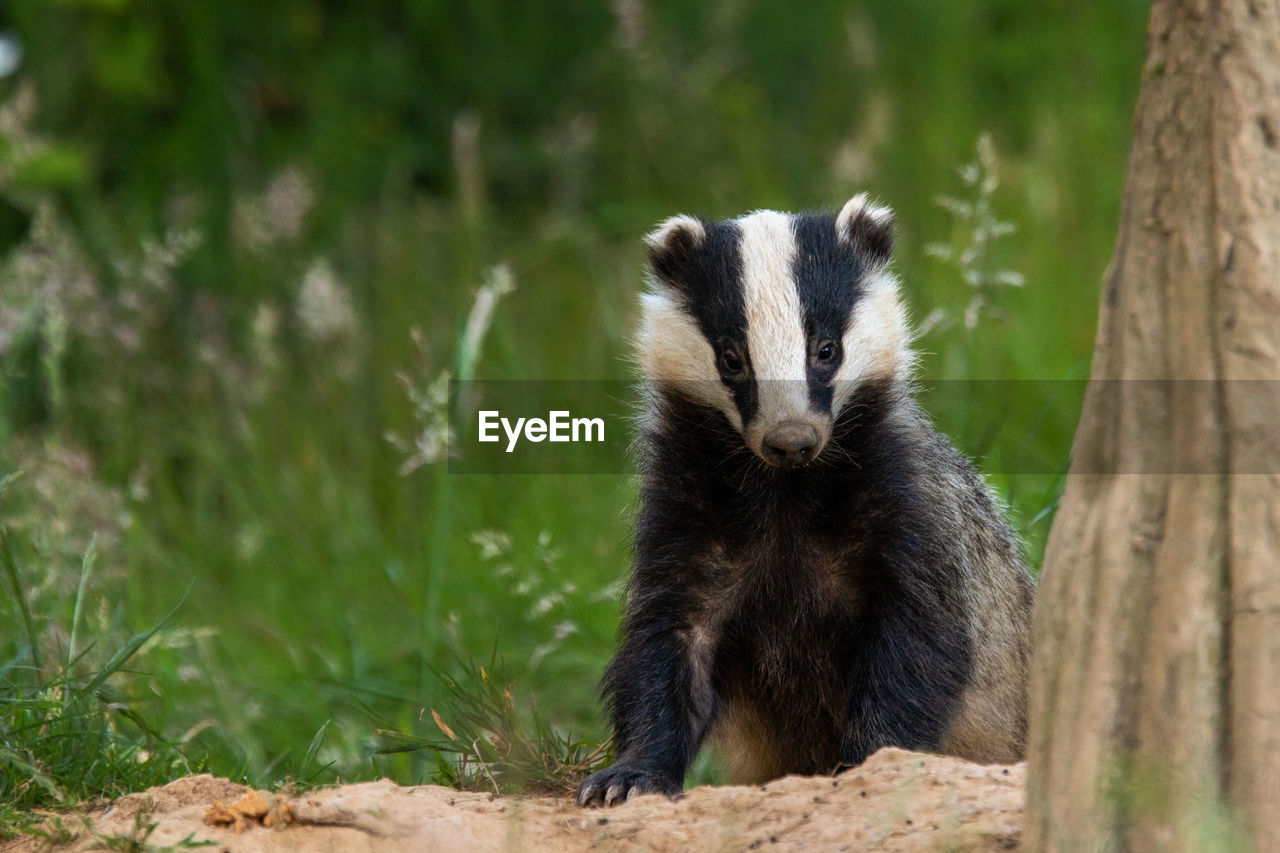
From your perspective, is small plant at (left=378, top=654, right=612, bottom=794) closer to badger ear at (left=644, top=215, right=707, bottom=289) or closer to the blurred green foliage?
the blurred green foliage

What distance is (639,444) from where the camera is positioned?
398cm

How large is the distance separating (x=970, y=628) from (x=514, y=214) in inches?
214

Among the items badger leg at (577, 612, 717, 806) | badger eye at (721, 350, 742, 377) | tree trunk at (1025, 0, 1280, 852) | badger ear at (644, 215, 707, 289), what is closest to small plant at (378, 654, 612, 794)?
badger leg at (577, 612, 717, 806)

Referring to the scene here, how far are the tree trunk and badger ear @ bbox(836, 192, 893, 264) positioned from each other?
1.83m

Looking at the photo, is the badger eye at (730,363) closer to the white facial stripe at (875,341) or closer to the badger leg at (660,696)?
the white facial stripe at (875,341)

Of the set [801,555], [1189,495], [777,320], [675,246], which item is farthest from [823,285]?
[1189,495]

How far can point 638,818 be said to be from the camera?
2.77 m

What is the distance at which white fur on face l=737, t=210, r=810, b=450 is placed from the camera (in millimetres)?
3502

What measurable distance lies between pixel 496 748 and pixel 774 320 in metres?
1.15

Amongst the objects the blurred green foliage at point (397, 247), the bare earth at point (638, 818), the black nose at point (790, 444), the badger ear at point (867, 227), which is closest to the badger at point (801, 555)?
the black nose at point (790, 444)

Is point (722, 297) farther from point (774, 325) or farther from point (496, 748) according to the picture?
point (496, 748)

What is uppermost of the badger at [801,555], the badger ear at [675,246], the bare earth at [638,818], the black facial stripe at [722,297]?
the badger ear at [675,246]

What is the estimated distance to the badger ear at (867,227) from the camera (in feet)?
13.2

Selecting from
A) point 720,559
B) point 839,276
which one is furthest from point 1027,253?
point 720,559
